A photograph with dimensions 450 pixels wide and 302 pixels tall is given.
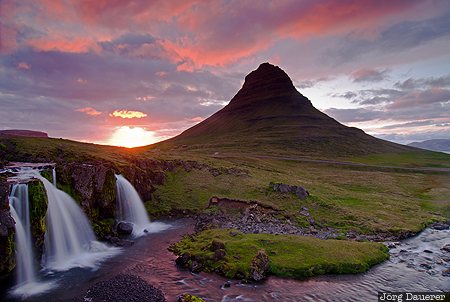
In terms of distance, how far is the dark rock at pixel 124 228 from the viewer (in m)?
47.1

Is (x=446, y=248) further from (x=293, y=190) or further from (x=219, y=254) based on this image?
(x=219, y=254)

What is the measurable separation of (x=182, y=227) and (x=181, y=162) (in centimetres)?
3487

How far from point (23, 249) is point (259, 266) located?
2446cm

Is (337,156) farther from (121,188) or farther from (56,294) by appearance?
(56,294)

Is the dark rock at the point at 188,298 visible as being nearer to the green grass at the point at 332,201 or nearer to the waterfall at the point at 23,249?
the waterfall at the point at 23,249

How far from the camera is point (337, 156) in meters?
191

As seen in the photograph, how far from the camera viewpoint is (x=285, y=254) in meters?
36.6

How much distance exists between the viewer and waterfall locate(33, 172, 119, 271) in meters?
35.8

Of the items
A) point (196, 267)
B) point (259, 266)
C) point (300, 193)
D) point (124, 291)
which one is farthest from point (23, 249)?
point (300, 193)

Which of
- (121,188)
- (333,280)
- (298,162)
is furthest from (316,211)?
(298,162)

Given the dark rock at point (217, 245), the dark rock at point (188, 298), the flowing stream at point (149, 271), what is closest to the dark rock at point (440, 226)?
the flowing stream at point (149, 271)

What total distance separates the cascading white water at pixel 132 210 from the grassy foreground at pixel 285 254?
35.2 feet

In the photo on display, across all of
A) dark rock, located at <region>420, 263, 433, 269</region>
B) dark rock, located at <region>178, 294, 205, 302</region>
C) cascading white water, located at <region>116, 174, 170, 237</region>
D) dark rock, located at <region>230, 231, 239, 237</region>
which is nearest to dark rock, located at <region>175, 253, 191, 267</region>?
dark rock, located at <region>178, 294, 205, 302</region>

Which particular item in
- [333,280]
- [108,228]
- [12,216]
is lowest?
[333,280]
